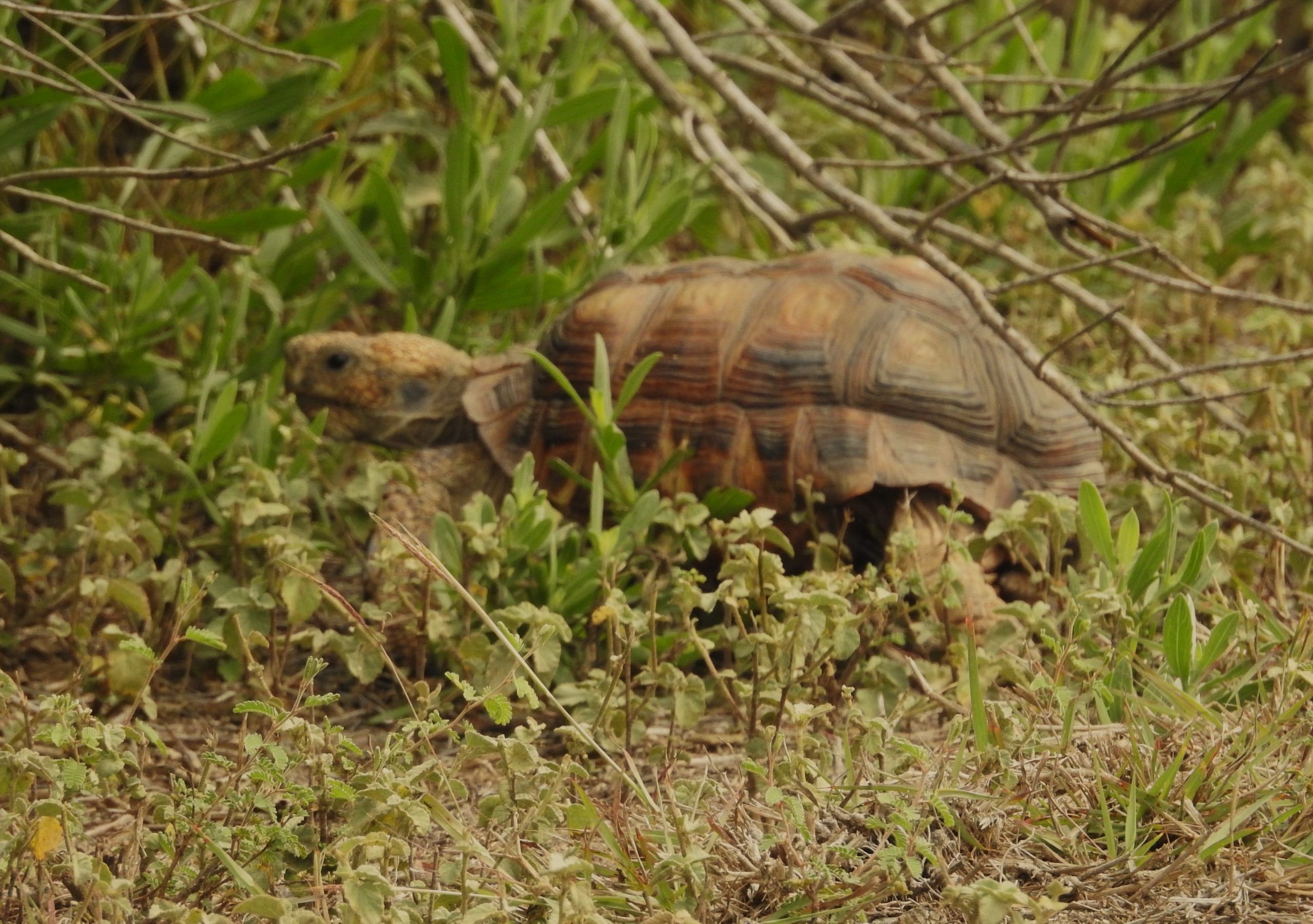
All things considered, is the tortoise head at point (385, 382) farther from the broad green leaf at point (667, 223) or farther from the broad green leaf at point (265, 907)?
the broad green leaf at point (265, 907)

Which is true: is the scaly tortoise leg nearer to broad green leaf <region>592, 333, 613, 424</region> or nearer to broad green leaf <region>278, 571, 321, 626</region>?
broad green leaf <region>592, 333, 613, 424</region>

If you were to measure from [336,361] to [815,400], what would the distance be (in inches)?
45.5

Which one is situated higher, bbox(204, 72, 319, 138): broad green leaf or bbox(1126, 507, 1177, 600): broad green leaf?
bbox(204, 72, 319, 138): broad green leaf

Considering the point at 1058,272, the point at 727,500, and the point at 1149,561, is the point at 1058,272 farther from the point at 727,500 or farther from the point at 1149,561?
the point at 727,500

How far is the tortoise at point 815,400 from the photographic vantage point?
2691 millimetres

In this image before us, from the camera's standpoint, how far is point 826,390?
2.72 metres

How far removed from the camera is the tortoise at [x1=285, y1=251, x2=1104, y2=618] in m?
2.69

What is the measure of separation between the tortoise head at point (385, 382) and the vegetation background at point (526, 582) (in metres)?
0.09

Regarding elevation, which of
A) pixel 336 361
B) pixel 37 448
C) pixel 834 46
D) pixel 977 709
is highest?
pixel 834 46

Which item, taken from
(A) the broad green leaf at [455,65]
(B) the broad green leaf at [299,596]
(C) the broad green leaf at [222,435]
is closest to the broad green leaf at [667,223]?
(A) the broad green leaf at [455,65]

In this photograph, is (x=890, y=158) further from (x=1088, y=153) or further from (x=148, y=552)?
(x=148, y=552)

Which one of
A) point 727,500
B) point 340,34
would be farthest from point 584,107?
point 727,500

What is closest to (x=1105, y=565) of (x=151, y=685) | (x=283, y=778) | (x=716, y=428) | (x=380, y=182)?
(x=716, y=428)

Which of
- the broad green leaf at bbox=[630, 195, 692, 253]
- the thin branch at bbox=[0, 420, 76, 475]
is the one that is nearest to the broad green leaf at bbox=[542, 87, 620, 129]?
the broad green leaf at bbox=[630, 195, 692, 253]
